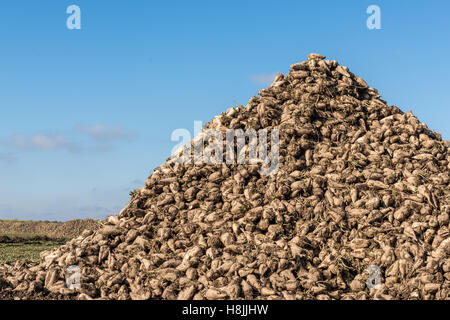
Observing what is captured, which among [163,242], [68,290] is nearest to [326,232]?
[163,242]

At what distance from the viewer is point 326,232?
1105 cm

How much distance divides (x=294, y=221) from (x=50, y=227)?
85.2 ft

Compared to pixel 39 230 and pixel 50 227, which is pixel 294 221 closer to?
pixel 50 227

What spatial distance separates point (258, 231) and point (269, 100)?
446 centimetres

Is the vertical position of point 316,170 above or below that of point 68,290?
above

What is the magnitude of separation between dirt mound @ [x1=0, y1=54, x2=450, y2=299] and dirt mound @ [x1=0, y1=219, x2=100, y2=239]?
1955 centimetres

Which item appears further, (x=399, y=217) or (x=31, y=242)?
(x=31, y=242)

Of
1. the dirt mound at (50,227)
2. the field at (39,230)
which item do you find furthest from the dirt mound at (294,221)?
the dirt mound at (50,227)

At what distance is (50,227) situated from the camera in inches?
1305

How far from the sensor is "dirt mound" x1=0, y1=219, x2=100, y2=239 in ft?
106

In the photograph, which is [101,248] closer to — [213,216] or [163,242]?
[163,242]

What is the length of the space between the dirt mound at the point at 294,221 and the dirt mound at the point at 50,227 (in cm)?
1955

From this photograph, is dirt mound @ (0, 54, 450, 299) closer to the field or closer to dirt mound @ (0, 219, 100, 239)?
the field
